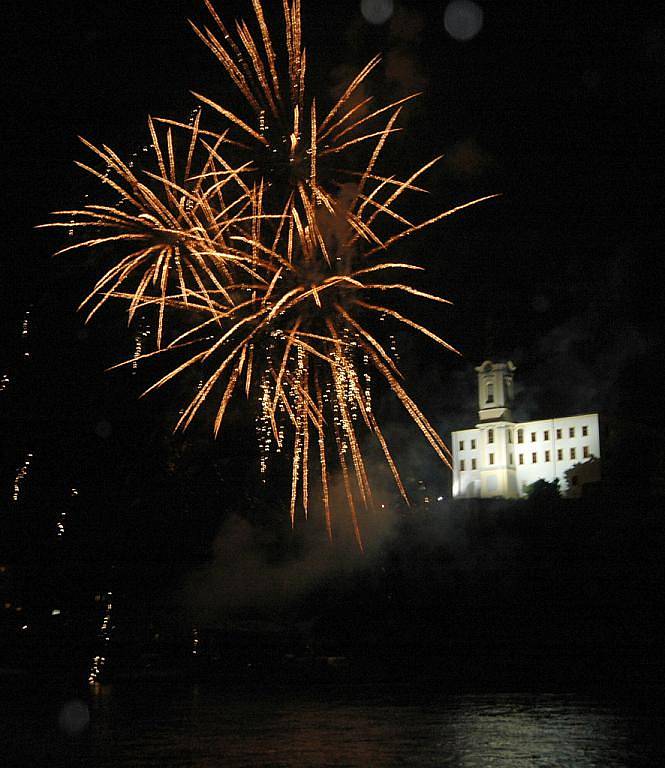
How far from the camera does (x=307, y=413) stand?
15.2 m

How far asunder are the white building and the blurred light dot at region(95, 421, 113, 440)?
6464 centimetres

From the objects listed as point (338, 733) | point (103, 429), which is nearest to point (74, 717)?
point (338, 733)

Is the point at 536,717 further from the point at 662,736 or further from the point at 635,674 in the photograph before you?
the point at 635,674

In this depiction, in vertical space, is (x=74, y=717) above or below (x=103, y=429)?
below

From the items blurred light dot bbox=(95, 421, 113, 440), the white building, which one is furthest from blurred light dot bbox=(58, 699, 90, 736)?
the white building

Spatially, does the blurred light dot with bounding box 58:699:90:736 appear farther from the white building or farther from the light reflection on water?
the white building

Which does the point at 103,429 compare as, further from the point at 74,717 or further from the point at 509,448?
the point at 509,448

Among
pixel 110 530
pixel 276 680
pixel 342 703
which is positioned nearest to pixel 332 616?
pixel 276 680

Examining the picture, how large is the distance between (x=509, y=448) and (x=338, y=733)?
70.6m

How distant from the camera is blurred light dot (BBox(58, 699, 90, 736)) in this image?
43.6 ft

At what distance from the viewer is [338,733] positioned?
13211mm

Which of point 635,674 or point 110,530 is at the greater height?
point 110,530

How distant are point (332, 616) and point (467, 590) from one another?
8881mm

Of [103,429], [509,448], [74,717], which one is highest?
[509,448]
